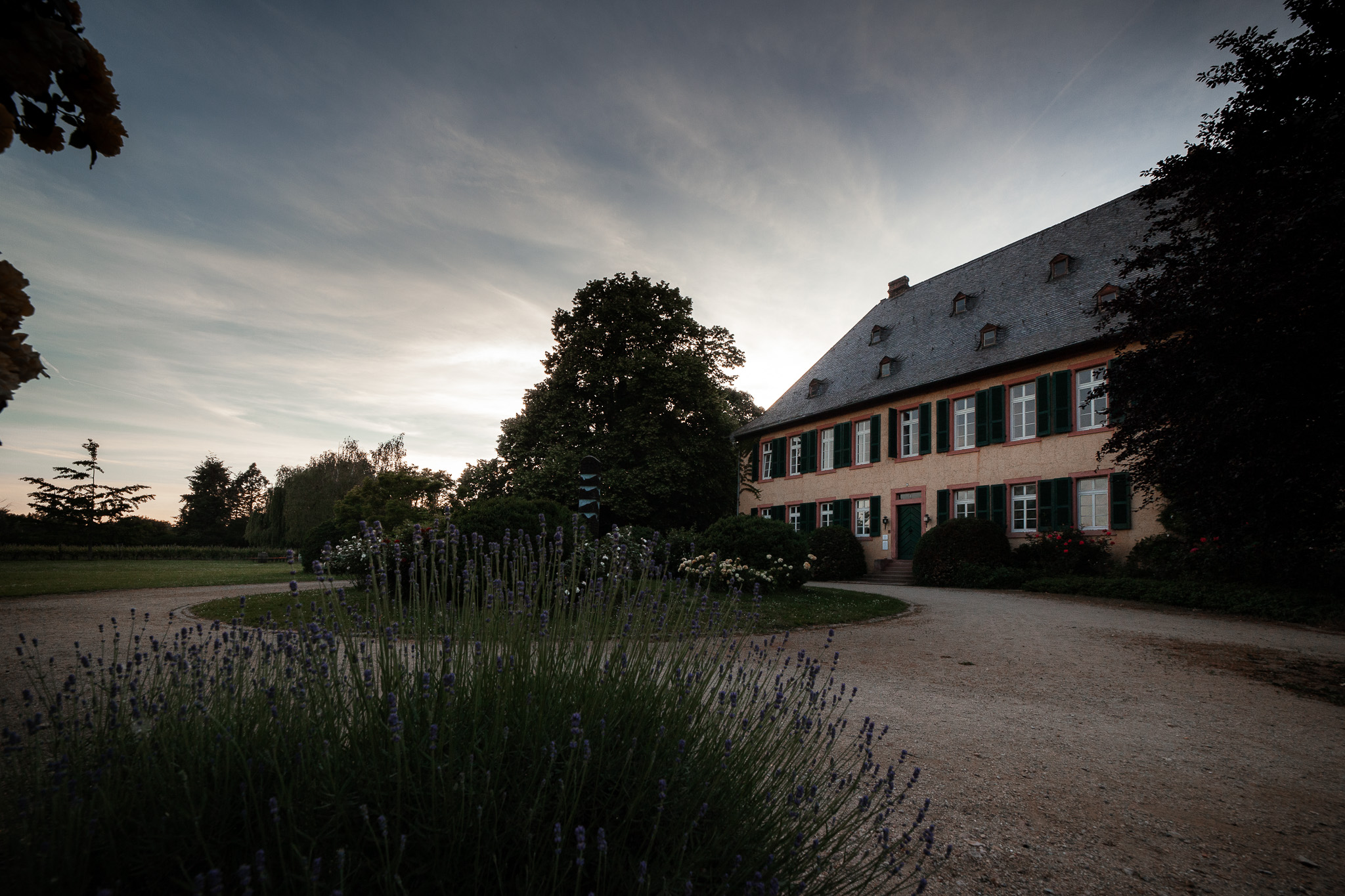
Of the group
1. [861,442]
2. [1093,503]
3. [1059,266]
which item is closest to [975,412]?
[1093,503]

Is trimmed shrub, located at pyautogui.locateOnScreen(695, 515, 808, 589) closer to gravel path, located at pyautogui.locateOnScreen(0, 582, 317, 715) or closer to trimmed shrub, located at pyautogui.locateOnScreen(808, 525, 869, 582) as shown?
trimmed shrub, located at pyautogui.locateOnScreen(808, 525, 869, 582)

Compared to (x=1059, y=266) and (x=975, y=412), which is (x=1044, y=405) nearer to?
(x=975, y=412)

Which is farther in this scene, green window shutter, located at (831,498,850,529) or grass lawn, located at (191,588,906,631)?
green window shutter, located at (831,498,850,529)

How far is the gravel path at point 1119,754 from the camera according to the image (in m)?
2.64

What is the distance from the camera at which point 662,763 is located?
2023 millimetres

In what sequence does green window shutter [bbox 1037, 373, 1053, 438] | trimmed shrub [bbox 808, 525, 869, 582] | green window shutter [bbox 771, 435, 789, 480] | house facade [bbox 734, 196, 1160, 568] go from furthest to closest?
green window shutter [bbox 771, 435, 789, 480]
trimmed shrub [bbox 808, 525, 869, 582]
green window shutter [bbox 1037, 373, 1053, 438]
house facade [bbox 734, 196, 1160, 568]

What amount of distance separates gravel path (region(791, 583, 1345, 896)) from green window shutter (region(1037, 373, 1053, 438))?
373 inches

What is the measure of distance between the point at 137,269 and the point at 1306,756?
8407 mm

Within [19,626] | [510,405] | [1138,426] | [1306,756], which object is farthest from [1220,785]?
[510,405]

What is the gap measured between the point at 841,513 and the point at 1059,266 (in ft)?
33.7

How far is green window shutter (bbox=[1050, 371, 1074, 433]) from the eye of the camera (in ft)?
55.1

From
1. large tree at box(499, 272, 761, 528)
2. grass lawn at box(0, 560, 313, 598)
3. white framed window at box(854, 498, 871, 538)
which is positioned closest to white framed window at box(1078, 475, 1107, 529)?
white framed window at box(854, 498, 871, 538)

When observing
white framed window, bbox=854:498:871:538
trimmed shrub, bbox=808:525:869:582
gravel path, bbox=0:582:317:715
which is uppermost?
white framed window, bbox=854:498:871:538

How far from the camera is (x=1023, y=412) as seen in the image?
1819cm
